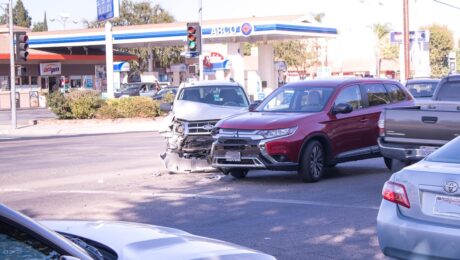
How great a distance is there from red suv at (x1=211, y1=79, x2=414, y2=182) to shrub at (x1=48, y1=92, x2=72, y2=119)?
21.7 meters

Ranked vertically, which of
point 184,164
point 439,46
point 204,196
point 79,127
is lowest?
point 204,196

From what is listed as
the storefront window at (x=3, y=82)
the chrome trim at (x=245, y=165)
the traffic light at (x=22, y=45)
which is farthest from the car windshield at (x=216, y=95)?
the storefront window at (x=3, y=82)

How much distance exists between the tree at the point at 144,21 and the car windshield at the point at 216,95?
62036mm

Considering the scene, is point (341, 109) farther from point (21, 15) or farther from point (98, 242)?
point (21, 15)

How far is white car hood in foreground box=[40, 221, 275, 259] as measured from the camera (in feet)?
12.5

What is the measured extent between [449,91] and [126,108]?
863 inches

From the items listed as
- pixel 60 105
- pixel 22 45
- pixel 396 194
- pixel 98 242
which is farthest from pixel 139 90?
pixel 98 242

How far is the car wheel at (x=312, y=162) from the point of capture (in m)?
12.8

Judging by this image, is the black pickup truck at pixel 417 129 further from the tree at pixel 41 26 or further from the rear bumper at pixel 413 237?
the tree at pixel 41 26

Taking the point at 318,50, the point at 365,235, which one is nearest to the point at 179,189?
the point at 365,235

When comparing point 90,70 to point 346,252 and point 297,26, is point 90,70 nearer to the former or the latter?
point 297,26

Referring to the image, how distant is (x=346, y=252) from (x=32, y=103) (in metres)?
53.6

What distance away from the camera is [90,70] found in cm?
6538

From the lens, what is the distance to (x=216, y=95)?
16.4m
